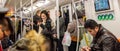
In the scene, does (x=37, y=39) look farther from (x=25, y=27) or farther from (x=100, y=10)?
(x=25, y=27)

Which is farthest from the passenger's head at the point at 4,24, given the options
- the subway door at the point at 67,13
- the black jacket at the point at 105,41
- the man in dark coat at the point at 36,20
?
the man in dark coat at the point at 36,20

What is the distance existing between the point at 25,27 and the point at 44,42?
465 cm

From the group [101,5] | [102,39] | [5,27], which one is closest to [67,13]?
[101,5]

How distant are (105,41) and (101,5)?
0.69 metres

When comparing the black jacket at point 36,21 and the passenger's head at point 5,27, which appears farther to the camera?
the black jacket at point 36,21

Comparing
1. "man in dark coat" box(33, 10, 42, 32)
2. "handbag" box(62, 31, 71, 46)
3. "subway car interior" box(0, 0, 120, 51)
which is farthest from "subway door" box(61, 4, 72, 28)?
"man in dark coat" box(33, 10, 42, 32)

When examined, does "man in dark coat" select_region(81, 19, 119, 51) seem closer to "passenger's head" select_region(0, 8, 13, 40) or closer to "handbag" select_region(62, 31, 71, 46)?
"handbag" select_region(62, 31, 71, 46)

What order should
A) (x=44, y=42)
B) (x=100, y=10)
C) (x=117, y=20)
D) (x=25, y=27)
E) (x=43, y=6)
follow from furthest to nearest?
(x=25, y=27) → (x=43, y=6) → (x=100, y=10) → (x=117, y=20) → (x=44, y=42)

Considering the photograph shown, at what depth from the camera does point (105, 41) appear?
8.12ft

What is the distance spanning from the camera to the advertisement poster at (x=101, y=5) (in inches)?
114

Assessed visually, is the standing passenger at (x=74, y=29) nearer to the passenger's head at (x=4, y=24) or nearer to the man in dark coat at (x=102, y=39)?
the man in dark coat at (x=102, y=39)

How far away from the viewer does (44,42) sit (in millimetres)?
1061

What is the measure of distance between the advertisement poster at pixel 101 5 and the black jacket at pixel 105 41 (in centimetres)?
44

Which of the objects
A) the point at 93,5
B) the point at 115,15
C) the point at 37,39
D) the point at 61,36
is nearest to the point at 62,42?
the point at 61,36
